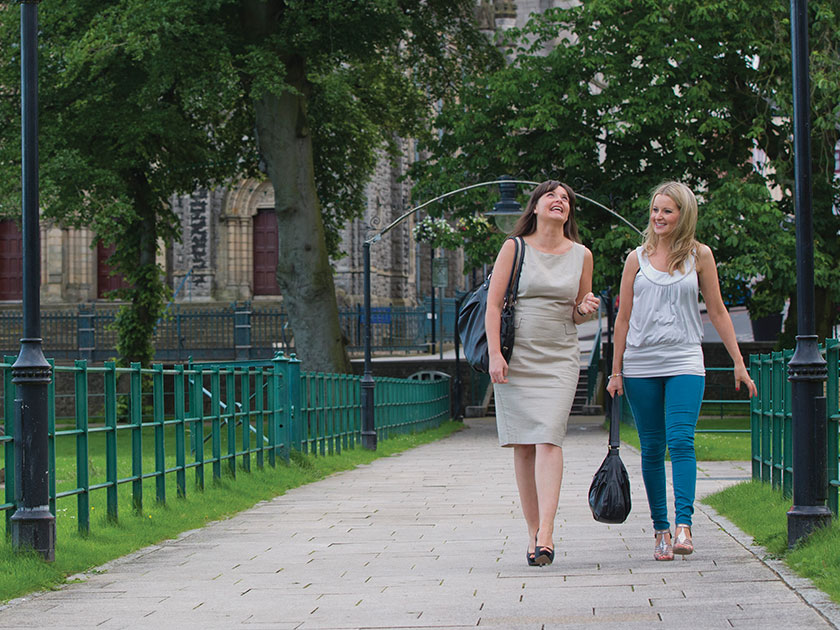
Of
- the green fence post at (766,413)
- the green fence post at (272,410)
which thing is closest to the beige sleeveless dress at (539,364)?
the green fence post at (766,413)

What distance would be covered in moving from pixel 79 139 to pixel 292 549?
18.1 metres

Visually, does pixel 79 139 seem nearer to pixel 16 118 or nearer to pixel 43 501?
pixel 16 118

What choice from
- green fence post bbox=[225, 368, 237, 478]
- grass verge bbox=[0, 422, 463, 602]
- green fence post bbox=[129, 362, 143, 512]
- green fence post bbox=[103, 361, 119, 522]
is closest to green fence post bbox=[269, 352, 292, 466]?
grass verge bbox=[0, 422, 463, 602]

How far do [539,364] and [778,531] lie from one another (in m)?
1.81

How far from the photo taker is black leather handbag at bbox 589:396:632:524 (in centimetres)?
644

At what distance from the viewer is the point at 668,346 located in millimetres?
6562

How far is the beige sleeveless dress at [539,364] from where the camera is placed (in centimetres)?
654

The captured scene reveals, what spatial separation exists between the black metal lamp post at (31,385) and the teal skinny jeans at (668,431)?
3114 millimetres

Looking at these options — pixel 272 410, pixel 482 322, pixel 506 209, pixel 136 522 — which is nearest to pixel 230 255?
pixel 506 209

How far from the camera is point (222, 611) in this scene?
557 centimetres

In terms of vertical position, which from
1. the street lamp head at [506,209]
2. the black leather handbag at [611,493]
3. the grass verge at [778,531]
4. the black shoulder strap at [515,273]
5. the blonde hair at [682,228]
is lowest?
the grass verge at [778,531]

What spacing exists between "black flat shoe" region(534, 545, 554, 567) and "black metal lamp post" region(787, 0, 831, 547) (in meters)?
1.25

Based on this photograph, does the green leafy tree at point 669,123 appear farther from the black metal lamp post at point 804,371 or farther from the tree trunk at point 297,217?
the black metal lamp post at point 804,371

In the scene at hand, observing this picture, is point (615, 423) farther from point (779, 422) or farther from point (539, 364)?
point (779, 422)
